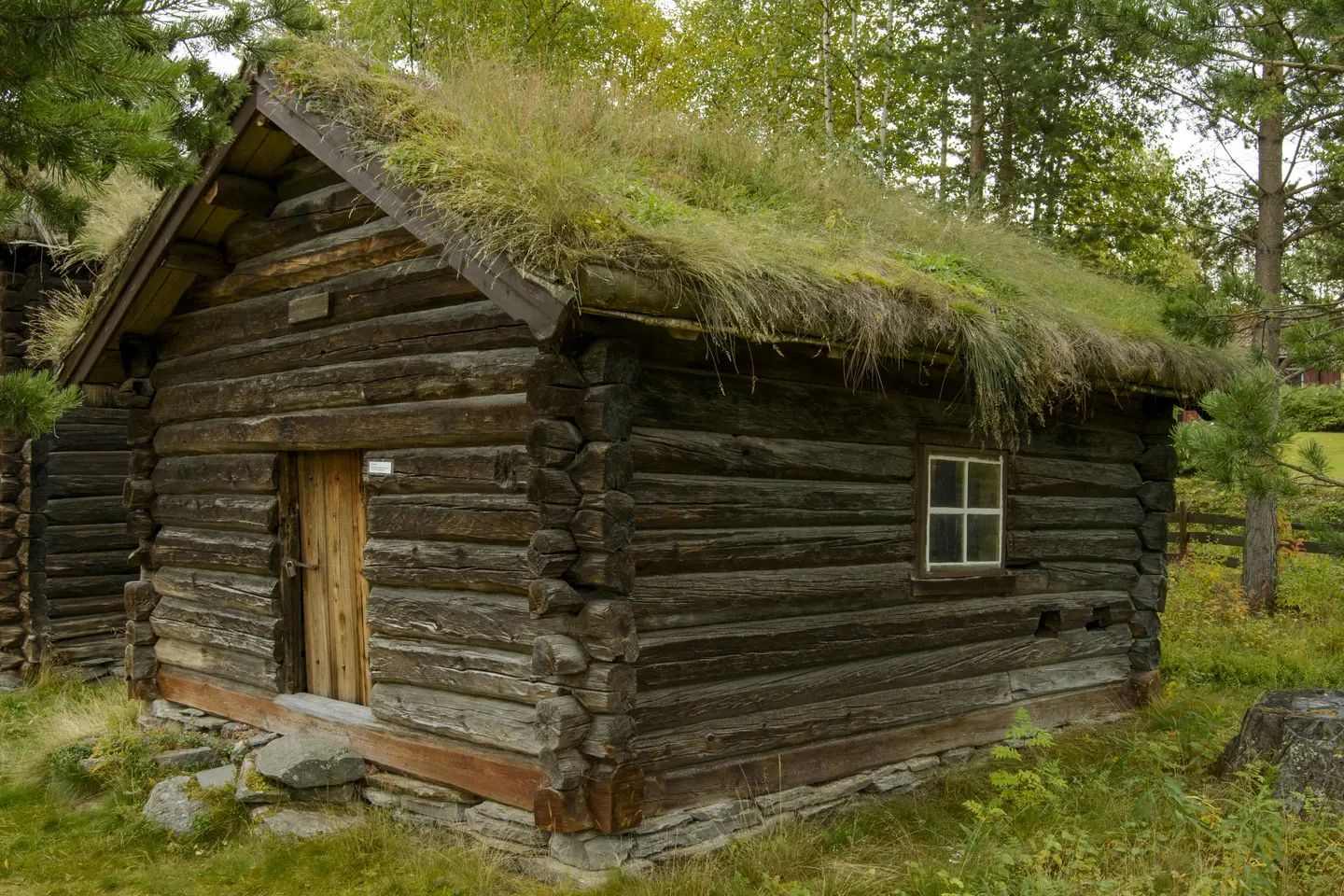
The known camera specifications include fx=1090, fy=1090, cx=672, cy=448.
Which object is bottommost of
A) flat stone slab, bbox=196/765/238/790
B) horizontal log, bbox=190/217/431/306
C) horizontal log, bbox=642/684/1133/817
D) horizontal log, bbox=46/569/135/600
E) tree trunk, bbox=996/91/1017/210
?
flat stone slab, bbox=196/765/238/790

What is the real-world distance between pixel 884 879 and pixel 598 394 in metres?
2.74

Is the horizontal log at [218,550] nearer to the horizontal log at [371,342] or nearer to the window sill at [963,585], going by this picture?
the horizontal log at [371,342]

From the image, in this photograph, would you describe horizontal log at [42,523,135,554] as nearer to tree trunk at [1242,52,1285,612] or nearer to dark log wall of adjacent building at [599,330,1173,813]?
dark log wall of adjacent building at [599,330,1173,813]

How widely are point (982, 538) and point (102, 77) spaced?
19.6 ft

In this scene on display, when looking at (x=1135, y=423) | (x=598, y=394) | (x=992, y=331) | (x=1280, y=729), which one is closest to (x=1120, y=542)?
(x=1135, y=423)

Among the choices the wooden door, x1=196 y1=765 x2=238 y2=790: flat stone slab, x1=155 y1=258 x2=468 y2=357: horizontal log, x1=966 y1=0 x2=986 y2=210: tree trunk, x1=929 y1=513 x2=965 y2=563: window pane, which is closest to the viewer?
x1=155 y1=258 x2=468 y2=357: horizontal log

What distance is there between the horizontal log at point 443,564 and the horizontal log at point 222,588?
4.31ft

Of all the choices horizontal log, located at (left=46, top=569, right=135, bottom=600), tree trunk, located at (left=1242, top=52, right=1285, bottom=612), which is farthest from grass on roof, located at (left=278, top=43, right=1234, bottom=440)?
horizontal log, located at (left=46, top=569, right=135, bottom=600)

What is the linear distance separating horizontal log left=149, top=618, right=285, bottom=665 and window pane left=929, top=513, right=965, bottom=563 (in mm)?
4431

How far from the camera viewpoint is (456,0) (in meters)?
21.6

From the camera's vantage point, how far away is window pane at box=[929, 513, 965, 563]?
7.29m

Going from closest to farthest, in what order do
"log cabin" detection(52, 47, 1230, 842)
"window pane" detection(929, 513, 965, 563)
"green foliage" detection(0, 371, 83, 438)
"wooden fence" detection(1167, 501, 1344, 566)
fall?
"green foliage" detection(0, 371, 83, 438)
"log cabin" detection(52, 47, 1230, 842)
"window pane" detection(929, 513, 965, 563)
"wooden fence" detection(1167, 501, 1344, 566)

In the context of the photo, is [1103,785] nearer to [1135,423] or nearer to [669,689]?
[669,689]

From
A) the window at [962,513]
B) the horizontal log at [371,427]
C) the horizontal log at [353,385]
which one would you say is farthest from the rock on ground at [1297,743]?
the horizontal log at [353,385]
